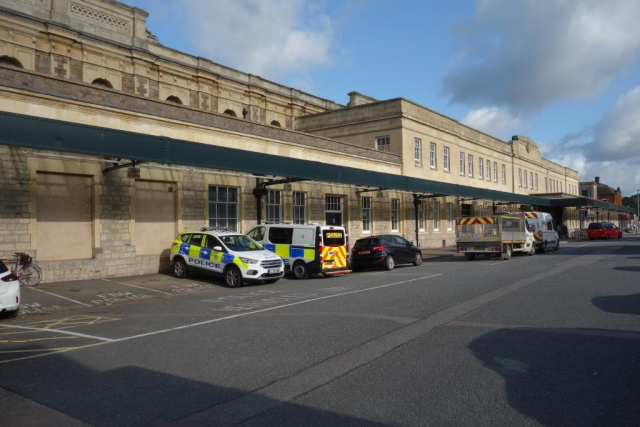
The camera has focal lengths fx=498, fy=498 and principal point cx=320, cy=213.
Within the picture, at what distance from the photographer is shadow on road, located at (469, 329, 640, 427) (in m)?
4.82

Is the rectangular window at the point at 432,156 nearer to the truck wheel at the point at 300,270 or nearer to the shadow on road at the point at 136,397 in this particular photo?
the truck wheel at the point at 300,270

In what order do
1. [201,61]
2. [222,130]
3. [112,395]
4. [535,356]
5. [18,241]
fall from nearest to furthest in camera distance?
[112,395], [535,356], [18,241], [222,130], [201,61]

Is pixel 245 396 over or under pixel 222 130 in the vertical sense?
under

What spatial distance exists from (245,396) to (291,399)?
1.71 ft

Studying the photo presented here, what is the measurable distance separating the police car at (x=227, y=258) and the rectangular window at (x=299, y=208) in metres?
7.43

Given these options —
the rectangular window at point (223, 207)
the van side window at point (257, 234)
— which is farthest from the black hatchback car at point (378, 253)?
the rectangular window at point (223, 207)

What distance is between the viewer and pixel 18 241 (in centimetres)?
1488

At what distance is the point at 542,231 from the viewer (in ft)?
98.6

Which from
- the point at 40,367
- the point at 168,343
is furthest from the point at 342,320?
the point at 40,367

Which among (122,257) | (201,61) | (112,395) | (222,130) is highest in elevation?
(201,61)

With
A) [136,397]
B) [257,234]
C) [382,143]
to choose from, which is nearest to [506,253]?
[382,143]

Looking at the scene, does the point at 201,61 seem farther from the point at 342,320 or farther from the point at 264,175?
the point at 342,320

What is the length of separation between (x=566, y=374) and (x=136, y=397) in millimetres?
5022

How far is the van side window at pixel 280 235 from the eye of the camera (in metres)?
18.8
